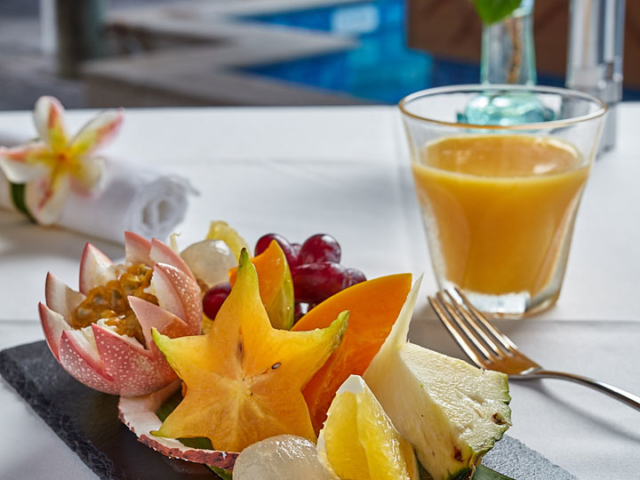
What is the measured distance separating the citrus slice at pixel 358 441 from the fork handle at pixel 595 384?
0.16 metres

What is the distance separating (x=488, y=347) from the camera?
0.50 meters

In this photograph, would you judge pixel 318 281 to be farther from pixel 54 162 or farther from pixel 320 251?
pixel 54 162

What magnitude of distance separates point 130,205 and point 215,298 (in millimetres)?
268

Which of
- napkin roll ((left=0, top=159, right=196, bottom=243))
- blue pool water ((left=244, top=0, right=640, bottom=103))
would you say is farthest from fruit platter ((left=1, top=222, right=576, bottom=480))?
blue pool water ((left=244, top=0, right=640, bottom=103))

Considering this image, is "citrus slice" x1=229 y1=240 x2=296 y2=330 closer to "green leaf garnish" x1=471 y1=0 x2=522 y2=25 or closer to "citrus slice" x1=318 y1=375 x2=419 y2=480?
"citrus slice" x1=318 y1=375 x2=419 y2=480

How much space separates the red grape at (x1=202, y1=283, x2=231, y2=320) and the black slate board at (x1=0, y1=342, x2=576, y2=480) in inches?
2.8

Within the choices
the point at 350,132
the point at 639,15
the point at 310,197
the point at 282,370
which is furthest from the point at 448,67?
the point at 282,370

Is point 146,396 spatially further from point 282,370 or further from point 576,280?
point 576,280

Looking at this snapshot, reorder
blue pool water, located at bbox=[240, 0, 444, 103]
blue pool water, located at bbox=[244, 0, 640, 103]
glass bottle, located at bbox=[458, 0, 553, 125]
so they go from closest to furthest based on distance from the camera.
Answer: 1. glass bottle, located at bbox=[458, 0, 553, 125]
2. blue pool water, located at bbox=[244, 0, 640, 103]
3. blue pool water, located at bbox=[240, 0, 444, 103]

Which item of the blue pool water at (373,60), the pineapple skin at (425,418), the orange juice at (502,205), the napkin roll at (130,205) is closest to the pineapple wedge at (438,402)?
the pineapple skin at (425,418)

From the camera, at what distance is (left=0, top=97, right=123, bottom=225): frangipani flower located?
73 centimetres

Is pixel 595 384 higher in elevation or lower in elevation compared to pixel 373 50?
higher

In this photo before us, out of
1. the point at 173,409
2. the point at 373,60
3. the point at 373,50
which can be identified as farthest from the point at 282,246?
the point at 373,50

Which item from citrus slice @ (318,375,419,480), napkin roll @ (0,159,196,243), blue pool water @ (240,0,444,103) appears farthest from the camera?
blue pool water @ (240,0,444,103)
